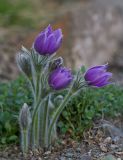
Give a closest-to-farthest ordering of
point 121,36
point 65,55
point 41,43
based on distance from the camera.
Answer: point 41,43
point 65,55
point 121,36

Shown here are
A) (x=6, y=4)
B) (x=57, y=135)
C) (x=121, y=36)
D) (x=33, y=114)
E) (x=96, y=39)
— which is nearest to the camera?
(x=33, y=114)

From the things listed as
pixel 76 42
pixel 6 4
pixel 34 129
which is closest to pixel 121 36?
pixel 76 42

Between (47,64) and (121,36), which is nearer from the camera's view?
(47,64)

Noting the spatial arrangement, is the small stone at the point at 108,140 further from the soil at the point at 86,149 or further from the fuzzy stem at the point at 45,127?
the fuzzy stem at the point at 45,127

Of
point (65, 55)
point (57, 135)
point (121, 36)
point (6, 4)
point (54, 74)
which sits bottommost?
point (57, 135)

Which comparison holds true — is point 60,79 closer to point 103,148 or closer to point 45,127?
point 45,127

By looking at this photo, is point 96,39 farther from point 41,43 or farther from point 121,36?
point 41,43

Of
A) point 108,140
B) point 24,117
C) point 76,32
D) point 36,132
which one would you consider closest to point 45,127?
point 36,132
